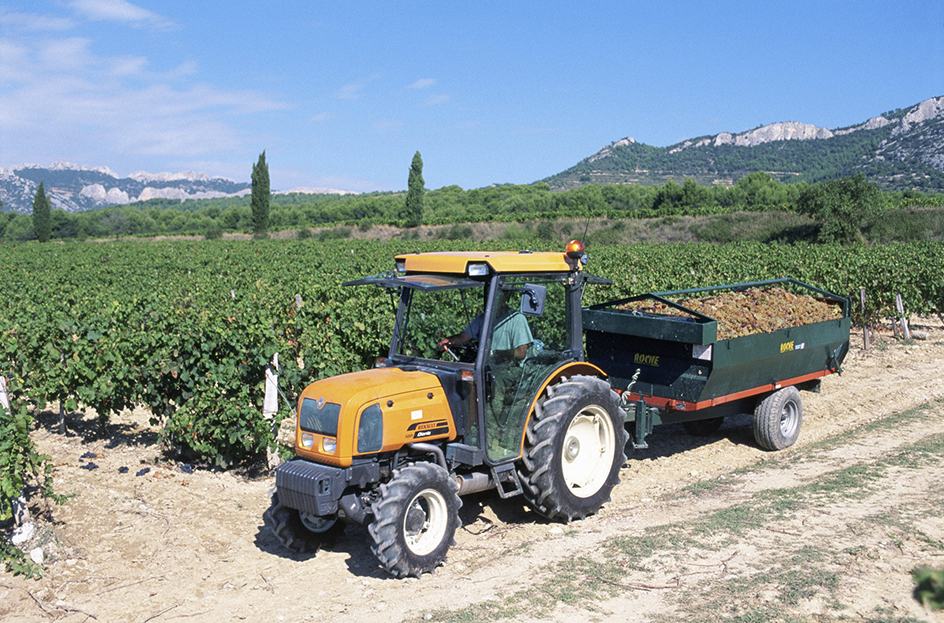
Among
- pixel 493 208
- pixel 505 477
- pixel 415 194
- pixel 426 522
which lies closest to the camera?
pixel 426 522

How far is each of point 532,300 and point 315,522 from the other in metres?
2.31

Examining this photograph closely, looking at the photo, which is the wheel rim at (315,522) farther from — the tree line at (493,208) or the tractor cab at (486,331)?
the tree line at (493,208)

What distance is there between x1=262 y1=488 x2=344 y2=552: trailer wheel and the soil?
0.11m

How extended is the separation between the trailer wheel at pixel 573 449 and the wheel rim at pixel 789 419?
302cm

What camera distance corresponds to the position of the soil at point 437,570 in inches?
166

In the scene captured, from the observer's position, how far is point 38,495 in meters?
5.54

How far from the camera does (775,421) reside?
758 centimetres

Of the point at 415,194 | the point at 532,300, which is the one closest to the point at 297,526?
the point at 532,300

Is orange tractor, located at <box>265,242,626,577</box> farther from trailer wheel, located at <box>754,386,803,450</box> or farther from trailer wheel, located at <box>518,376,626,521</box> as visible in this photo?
trailer wheel, located at <box>754,386,803,450</box>

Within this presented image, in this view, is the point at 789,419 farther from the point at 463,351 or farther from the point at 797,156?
the point at 797,156

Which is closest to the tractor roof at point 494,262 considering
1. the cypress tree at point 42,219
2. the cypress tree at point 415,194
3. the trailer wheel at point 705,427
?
the trailer wheel at point 705,427

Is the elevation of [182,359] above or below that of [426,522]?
above

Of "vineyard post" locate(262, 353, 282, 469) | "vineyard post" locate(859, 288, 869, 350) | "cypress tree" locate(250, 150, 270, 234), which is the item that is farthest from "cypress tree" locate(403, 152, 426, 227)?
"vineyard post" locate(262, 353, 282, 469)

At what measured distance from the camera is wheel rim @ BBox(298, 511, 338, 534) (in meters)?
5.03
